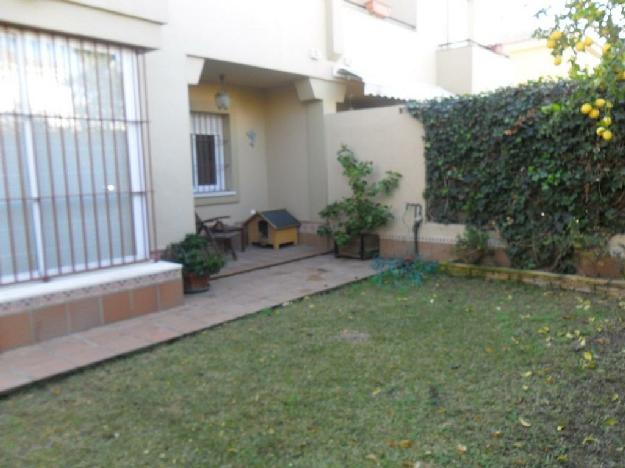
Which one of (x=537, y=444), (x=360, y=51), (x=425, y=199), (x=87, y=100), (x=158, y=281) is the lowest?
Answer: (x=537, y=444)

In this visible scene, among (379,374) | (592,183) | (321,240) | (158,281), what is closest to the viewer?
(379,374)

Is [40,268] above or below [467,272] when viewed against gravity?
above

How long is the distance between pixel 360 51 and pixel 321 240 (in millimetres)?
4531

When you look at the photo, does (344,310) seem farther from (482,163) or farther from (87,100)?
(87,100)

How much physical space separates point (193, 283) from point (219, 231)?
283cm

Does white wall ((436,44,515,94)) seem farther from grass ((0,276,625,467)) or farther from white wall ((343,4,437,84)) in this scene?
grass ((0,276,625,467))

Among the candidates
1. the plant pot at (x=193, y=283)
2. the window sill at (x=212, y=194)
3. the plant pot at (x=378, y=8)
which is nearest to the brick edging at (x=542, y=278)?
the plant pot at (x=193, y=283)

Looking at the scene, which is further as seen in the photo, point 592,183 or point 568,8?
point 592,183

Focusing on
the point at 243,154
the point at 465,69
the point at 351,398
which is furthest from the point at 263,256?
the point at 465,69

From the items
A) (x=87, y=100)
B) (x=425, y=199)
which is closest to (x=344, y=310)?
(x=425, y=199)

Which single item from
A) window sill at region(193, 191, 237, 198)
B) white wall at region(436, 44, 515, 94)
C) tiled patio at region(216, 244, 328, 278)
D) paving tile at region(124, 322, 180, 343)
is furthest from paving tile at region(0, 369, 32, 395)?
white wall at region(436, 44, 515, 94)

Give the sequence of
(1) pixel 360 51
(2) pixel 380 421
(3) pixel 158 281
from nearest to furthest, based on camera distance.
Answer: (2) pixel 380 421
(3) pixel 158 281
(1) pixel 360 51

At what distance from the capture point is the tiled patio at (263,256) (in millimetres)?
9117

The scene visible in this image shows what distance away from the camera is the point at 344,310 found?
667 centimetres
